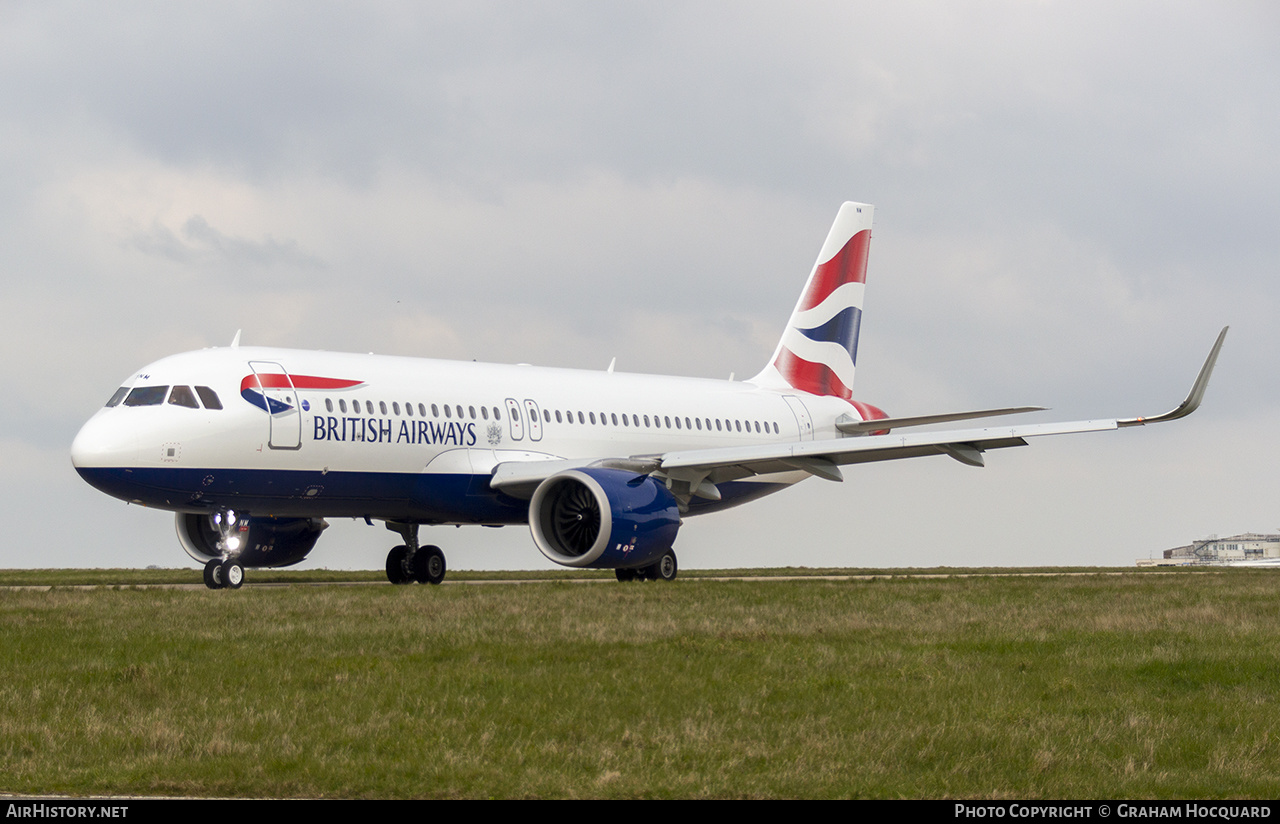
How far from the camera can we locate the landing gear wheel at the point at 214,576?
77.5ft

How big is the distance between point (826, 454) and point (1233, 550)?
349 feet

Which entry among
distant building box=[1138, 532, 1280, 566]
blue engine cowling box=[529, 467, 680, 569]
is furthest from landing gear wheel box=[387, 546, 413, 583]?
distant building box=[1138, 532, 1280, 566]

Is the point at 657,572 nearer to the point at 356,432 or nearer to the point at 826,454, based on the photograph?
the point at 826,454

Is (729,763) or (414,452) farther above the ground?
(414,452)

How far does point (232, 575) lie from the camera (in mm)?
23859

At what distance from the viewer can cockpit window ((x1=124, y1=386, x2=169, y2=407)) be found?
23.2 m

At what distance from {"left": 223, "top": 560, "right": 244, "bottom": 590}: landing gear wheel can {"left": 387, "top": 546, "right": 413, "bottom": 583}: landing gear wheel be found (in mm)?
5072

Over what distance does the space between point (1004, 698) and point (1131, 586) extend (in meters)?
15.1

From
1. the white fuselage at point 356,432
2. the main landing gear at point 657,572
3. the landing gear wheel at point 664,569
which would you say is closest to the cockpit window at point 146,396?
the white fuselage at point 356,432

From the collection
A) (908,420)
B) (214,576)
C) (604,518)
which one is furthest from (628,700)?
(908,420)

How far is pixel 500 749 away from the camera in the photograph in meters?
10.6

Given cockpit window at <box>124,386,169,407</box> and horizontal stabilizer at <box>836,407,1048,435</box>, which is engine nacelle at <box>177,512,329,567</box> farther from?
horizontal stabilizer at <box>836,407,1048,435</box>

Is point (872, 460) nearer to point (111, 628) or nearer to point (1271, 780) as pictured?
point (111, 628)

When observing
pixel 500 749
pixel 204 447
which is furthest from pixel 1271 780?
pixel 204 447
